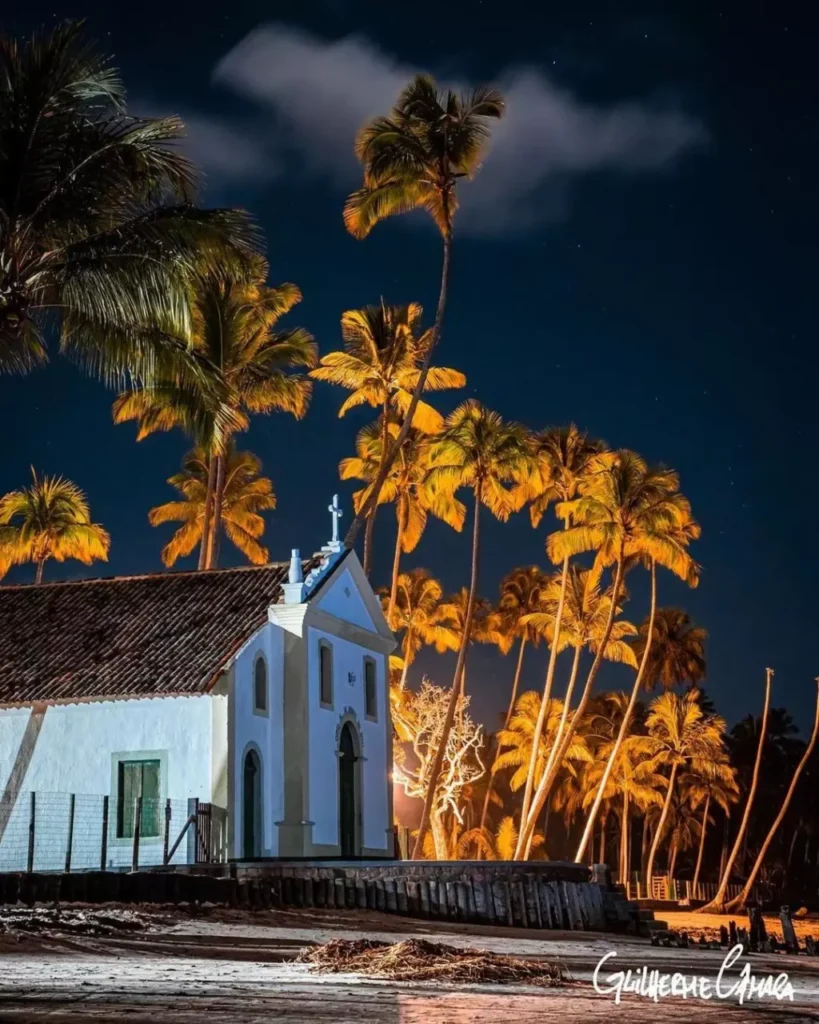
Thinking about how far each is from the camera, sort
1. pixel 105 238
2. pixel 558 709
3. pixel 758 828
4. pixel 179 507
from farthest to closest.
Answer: pixel 758 828
pixel 558 709
pixel 179 507
pixel 105 238

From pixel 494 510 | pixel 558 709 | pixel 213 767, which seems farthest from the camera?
pixel 558 709

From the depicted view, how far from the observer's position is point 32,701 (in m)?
27.1

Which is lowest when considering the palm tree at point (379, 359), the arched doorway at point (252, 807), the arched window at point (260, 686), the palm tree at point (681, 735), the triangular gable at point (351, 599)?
the arched doorway at point (252, 807)

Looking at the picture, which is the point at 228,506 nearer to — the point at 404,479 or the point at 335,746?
the point at 404,479

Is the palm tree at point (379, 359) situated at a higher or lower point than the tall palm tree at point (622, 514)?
higher

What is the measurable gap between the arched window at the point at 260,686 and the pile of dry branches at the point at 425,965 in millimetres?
16334

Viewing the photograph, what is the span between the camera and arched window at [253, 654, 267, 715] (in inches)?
1086

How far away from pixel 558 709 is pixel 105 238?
178 feet

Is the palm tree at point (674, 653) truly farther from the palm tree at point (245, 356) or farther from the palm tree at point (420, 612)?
the palm tree at point (245, 356)

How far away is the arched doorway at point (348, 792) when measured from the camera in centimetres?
3031

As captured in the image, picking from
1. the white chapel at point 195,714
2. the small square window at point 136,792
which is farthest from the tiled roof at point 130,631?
the small square window at point 136,792

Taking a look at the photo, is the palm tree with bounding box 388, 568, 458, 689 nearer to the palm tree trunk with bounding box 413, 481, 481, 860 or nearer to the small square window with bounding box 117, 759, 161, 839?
the palm tree trunk with bounding box 413, 481, 481, 860

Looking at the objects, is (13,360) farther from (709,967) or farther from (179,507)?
(179,507)

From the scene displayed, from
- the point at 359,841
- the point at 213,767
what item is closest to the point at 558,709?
the point at 359,841
